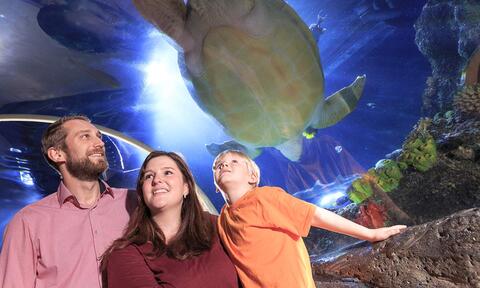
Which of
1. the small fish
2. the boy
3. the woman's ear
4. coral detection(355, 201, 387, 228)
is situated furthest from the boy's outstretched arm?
the small fish

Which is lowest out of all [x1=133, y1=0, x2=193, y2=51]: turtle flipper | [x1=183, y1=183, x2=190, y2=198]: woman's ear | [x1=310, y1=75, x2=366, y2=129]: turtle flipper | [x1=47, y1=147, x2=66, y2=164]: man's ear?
[x1=310, y1=75, x2=366, y2=129]: turtle flipper

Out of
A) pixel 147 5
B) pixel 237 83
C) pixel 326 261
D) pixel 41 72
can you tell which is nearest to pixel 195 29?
pixel 147 5

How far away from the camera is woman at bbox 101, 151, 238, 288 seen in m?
1.15

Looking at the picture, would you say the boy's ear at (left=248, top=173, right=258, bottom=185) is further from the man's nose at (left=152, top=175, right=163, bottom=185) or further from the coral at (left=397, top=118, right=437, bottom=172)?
the coral at (left=397, top=118, right=437, bottom=172)

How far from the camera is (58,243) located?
4.72 ft

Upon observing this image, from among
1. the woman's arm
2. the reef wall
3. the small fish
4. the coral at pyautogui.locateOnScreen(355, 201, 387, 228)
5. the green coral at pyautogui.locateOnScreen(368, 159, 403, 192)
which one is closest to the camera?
the woman's arm

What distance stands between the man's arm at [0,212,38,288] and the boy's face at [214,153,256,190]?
901 millimetres

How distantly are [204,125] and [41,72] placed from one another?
5006 mm

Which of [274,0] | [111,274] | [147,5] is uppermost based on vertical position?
[147,5]

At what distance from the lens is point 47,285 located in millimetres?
1382

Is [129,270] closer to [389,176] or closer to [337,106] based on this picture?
[389,176]

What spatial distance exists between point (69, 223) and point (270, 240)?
97cm

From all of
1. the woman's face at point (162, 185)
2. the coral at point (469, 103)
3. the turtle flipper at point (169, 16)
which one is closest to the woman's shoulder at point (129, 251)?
the woman's face at point (162, 185)

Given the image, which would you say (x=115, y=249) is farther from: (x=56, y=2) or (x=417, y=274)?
(x=56, y=2)
